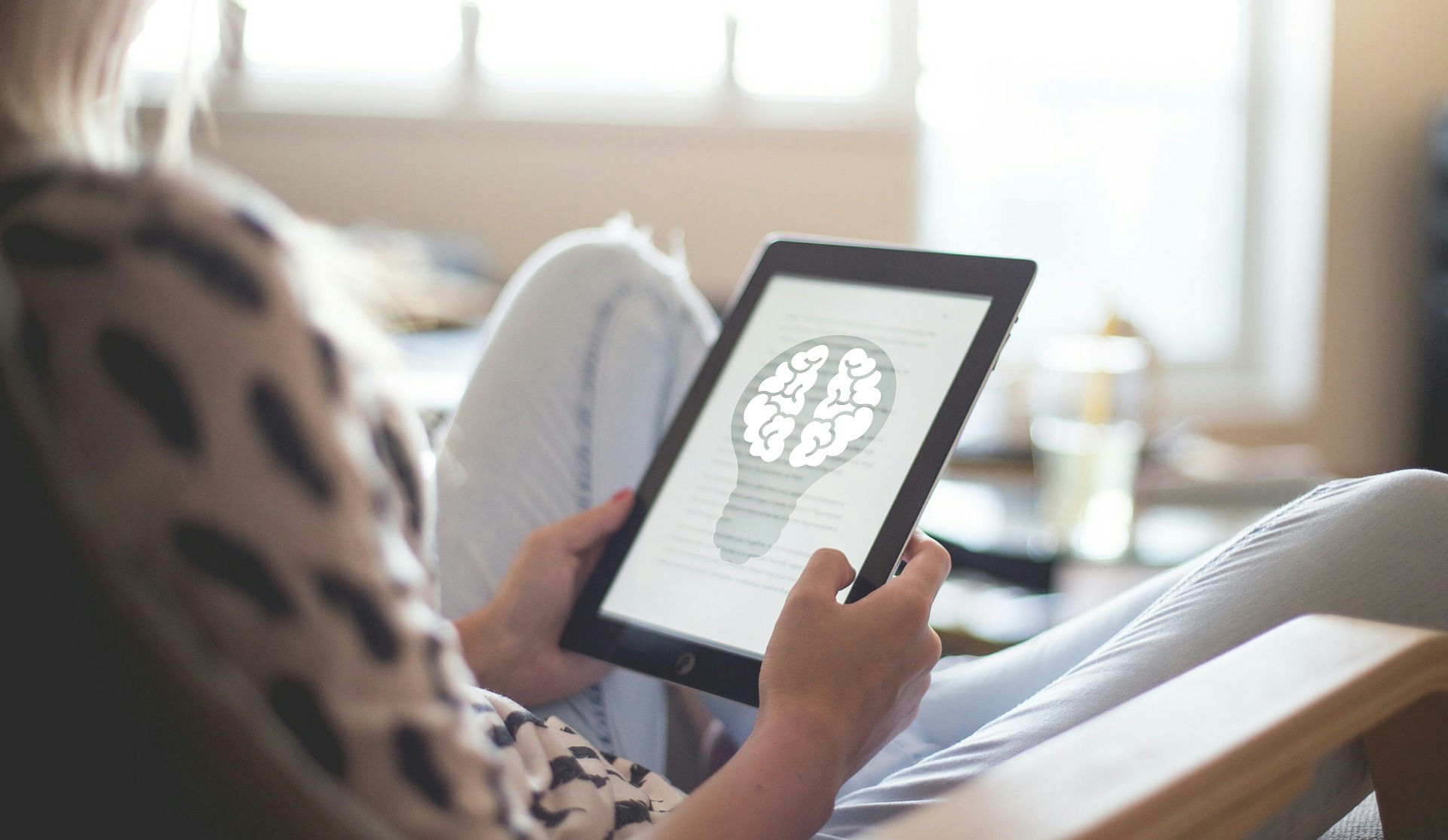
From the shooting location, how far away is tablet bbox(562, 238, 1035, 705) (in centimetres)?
73

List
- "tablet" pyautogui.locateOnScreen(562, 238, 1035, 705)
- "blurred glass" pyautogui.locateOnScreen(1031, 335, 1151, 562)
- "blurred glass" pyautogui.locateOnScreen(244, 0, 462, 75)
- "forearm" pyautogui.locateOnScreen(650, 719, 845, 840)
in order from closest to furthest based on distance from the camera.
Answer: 1. "forearm" pyautogui.locateOnScreen(650, 719, 845, 840)
2. "tablet" pyautogui.locateOnScreen(562, 238, 1035, 705)
3. "blurred glass" pyautogui.locateOnScreen(1031, 335, 1151, 562)
4. "blurred glass" pyautogui.locateOnScreen(244, 0, 462, 75)

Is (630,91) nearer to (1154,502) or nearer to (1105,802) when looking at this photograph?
(1154,502)

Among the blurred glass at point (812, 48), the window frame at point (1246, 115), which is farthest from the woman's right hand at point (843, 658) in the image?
the blurred glass at point (812, 48)

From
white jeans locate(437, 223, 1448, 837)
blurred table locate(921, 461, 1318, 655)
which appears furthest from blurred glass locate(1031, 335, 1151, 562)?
white jeans locate(437, 223, 1448, 837)

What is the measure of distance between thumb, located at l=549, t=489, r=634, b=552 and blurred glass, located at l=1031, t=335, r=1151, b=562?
110 centimetres

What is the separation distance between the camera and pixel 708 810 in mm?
526

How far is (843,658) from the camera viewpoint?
600 millimetres

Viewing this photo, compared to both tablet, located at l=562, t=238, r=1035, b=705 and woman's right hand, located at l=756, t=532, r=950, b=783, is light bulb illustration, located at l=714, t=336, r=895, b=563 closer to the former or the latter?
tablet, located at l=562, t=238, r=1035, b=705

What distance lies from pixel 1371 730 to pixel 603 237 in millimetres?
704

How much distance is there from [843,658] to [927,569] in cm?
8

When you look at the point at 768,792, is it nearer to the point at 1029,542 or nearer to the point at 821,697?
the point at 821,697

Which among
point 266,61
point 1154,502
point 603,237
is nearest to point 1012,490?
point 1154,502

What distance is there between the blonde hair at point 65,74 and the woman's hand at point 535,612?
0.43 m

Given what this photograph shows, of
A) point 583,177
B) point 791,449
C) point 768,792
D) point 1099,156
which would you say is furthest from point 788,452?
point 1099,156
